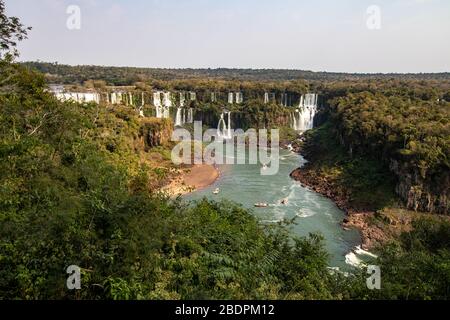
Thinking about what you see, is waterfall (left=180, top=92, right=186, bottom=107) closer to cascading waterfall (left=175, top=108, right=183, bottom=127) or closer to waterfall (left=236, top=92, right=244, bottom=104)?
cascading waterfall (left=175, top=108, right=183, bottom=127)

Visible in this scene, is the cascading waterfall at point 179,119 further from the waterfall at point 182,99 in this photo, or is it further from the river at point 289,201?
the river at point 289,201

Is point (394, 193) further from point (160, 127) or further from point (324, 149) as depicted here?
point (160, 127)

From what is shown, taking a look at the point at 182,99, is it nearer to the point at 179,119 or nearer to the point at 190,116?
the point at 190,116

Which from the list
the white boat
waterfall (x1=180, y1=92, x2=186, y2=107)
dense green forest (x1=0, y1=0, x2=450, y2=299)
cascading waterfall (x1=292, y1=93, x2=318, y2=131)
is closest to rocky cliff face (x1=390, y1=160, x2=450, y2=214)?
the white boat

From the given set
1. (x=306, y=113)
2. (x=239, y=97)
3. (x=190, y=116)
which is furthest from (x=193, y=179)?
(x=239, y=97)

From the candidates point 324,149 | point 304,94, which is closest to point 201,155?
point 324,149
